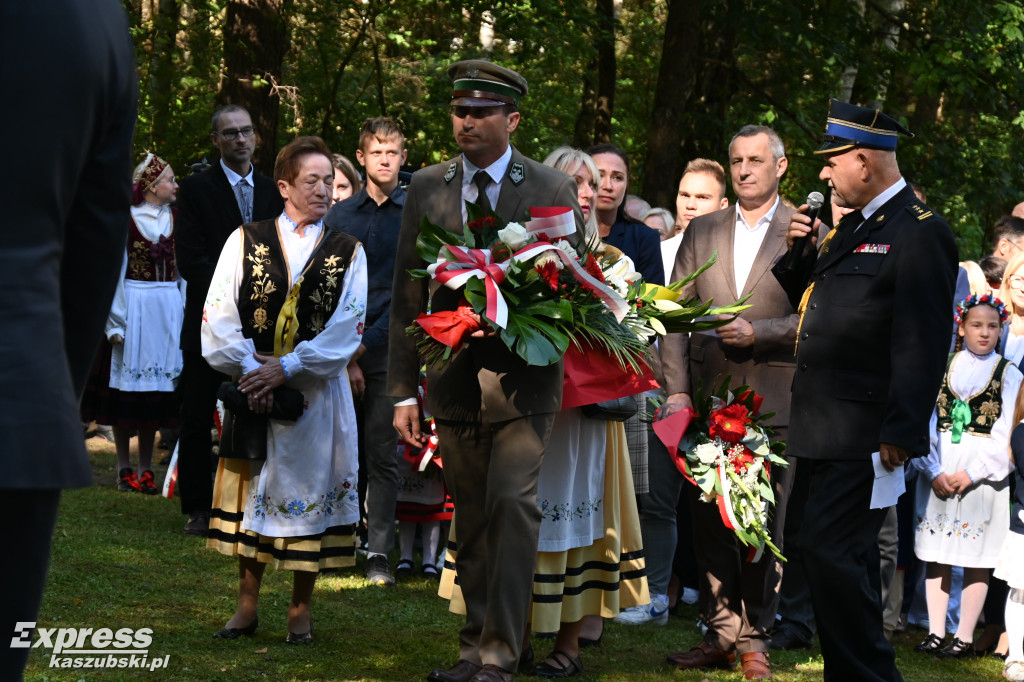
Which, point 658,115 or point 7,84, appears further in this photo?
point 658,115

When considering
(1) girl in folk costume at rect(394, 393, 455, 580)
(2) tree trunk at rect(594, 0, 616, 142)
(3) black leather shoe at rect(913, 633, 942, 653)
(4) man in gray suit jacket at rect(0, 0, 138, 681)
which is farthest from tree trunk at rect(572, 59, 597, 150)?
(4) man in gray suit jacket at rect(0, 0, 138, 681)

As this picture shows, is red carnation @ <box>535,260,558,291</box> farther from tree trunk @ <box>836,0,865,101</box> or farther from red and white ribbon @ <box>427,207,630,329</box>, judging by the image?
tree trunk @ <box>836,0,865,101</box>

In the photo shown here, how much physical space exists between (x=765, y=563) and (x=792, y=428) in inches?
44.2

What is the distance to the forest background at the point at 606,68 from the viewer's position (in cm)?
1373

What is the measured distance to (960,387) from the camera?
7.54 metres

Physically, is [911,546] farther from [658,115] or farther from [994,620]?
[658,115]

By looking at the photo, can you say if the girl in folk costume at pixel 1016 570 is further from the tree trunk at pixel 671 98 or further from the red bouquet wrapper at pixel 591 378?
the tree trunk at pixel 671 98

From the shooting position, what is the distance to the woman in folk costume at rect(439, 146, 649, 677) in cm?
579

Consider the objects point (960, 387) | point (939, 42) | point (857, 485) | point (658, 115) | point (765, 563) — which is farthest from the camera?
point (939, 42)

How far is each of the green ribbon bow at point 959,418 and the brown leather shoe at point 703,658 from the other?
7.33ft

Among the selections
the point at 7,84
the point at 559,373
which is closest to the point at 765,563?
the point at 559,373

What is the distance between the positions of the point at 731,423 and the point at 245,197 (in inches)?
172

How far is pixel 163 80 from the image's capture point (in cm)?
1349

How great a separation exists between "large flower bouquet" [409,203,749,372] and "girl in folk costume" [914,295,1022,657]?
2851 millimetres
